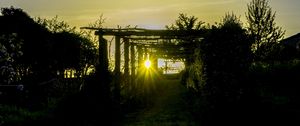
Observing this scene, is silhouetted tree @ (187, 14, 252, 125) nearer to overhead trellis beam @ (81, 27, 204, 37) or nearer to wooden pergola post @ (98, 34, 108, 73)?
overhead trellis beam @ (81, 27, 204, 37)

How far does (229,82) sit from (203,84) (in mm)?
1182

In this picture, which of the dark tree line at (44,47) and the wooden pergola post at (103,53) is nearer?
the wooden pergola post at (103,53)

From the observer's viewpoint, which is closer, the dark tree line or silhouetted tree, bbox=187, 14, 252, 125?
silhouetted tree, bbox=187, 14, 252, 125

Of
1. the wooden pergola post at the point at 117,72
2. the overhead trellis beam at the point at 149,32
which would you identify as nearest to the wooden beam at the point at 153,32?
the overhead trellis beam at the point at 149,32

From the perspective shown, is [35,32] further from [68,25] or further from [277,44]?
[277,44]

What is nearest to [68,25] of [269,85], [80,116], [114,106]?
[269,85]

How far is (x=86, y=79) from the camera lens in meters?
16.9

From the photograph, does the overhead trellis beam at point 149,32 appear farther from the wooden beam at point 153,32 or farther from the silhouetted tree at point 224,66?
the silhouetted tree at point 224,66

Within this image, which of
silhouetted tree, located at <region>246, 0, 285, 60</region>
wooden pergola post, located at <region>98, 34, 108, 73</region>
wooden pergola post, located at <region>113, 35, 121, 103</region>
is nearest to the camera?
wooden pergola post, located at <region>98, 34, 108, 73</region>

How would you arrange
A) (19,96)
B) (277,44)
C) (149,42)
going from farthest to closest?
(277,44), (149,42), (19,96)

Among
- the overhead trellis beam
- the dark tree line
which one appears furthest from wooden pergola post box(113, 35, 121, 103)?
the dark tree line

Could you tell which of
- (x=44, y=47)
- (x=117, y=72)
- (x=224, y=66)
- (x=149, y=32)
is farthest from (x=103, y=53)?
(x=44, y=47)

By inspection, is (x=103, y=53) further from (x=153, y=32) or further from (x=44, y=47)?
(x=44, y=47)

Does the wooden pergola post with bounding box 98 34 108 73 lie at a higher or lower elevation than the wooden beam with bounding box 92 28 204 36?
lower
